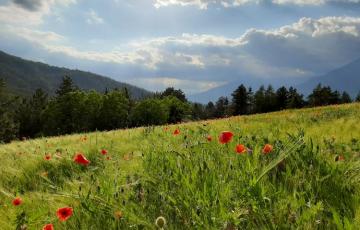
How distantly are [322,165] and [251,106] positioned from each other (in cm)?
12356

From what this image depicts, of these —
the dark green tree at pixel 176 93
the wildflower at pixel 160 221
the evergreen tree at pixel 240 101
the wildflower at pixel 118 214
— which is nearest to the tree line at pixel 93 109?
the evergreen tree at pixel 240 101

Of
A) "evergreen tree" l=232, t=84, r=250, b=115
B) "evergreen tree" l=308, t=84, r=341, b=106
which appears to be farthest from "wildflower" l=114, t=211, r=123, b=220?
"evergreen tree" l=308, t=84, r=341, b=106

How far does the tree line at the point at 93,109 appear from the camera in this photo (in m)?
85.9

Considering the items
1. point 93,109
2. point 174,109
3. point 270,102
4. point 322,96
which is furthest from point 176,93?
point 93,109

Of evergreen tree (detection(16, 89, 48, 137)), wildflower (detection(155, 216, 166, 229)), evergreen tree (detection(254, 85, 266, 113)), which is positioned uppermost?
evergreen tree (detection(254, 85, 266, 113))

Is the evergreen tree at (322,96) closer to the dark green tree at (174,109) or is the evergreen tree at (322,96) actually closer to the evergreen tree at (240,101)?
the evergreen tree at (240,101)

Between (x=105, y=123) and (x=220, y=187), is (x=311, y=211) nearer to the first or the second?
(x=220, y=187)

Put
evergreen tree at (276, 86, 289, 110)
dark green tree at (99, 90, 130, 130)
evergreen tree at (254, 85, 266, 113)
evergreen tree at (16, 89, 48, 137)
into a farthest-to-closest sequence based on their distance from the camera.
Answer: evergreen tree at (254, 85, 266, 113) → evergreen tree at (276, 86, 289, 110) → evergreen tree at (16, 89, 48, 137) → dark green tree at (99, 90, 130, 130)

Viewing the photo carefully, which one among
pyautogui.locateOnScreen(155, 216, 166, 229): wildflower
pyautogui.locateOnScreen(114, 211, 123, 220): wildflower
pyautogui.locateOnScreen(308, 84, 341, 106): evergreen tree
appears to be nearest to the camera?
pyautogui.locateOnScreen(155, 216, 166, 229): wildflower

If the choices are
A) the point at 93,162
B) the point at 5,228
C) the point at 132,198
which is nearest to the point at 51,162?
the point at 93,162

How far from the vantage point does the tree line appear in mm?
85938

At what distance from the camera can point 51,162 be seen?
7.64m

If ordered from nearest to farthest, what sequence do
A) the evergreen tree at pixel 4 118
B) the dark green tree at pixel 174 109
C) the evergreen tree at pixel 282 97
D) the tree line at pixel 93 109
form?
the evergreen tree at pixel 4 118 → the tree line at pixel 93 109 → the evergreen tree at pixel 282 97 → the dark green tree at pixel 174 109

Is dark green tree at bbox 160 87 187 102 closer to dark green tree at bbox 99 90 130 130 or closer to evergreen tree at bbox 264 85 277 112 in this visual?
evergreen tree at bbox 264 85 277 112
